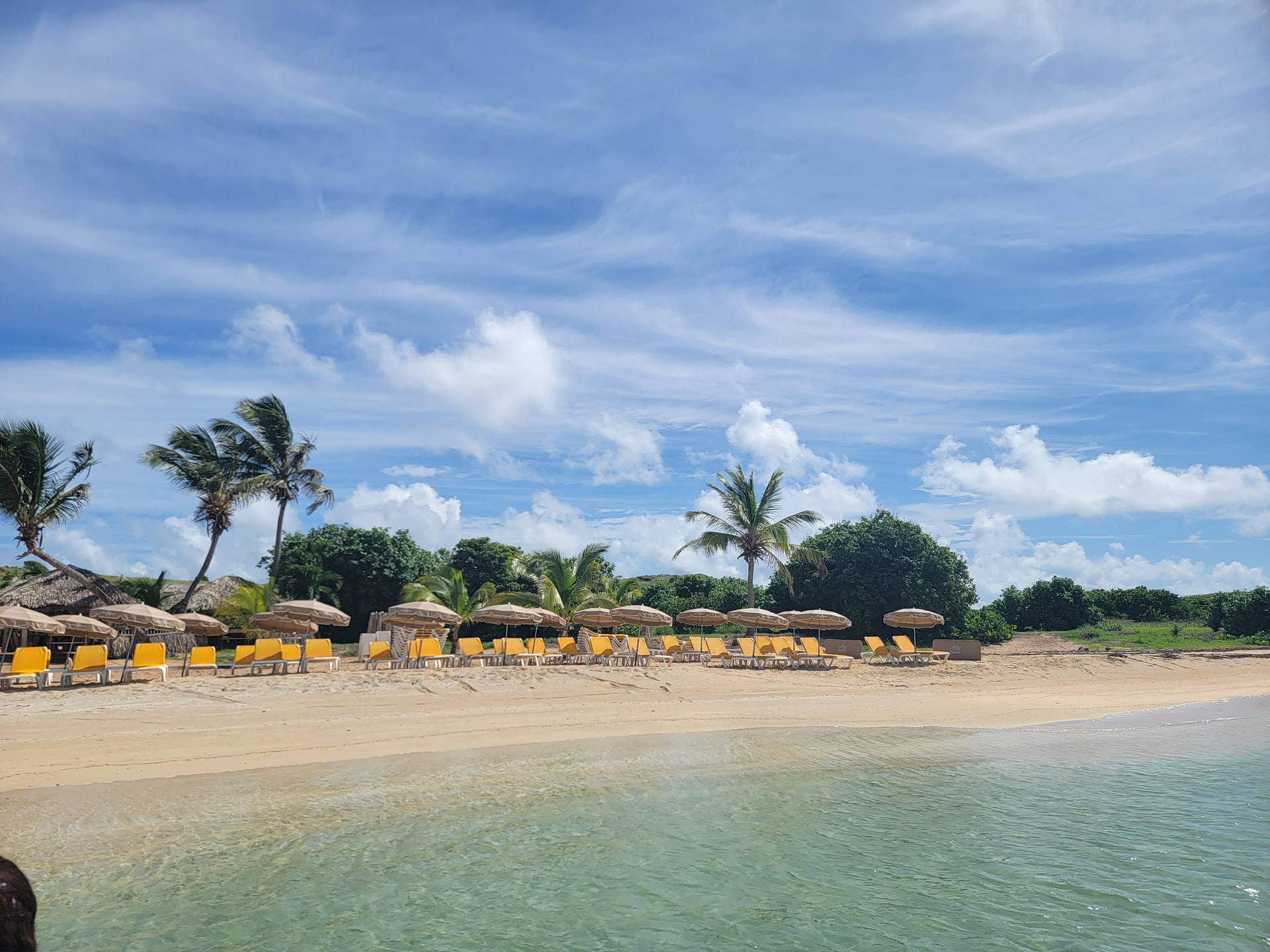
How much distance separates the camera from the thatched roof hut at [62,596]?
24178mm

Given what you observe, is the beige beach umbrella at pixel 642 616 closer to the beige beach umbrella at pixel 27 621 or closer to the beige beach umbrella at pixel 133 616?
the beige beach umbrella at pixel 133 616

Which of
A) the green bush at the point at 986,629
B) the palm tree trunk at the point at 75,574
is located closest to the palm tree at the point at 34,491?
the palm tree trunk at the point at 75,574

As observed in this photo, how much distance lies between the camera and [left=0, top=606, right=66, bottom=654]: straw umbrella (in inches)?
600

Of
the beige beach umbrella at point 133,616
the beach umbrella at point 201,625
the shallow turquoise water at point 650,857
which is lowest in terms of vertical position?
the shallow turquoise water at point 650,857

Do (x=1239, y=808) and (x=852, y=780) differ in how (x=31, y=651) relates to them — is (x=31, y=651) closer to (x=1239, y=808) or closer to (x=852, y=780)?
(x=852, y=780)

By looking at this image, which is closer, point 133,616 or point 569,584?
point 133,616

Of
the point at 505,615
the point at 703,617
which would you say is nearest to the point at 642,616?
the point at 703,617

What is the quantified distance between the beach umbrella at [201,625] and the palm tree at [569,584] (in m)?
9.22

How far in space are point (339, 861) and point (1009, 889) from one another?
5355 millimetres

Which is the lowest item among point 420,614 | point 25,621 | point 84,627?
point 84,627

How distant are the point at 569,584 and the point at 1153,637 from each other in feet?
71.6

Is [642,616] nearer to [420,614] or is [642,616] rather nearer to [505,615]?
[505,615]

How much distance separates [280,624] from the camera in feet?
64.9

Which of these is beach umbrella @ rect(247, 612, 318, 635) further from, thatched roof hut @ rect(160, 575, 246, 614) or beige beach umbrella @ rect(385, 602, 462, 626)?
thatched roof hut @ rect(160, 575, 246, 614)
